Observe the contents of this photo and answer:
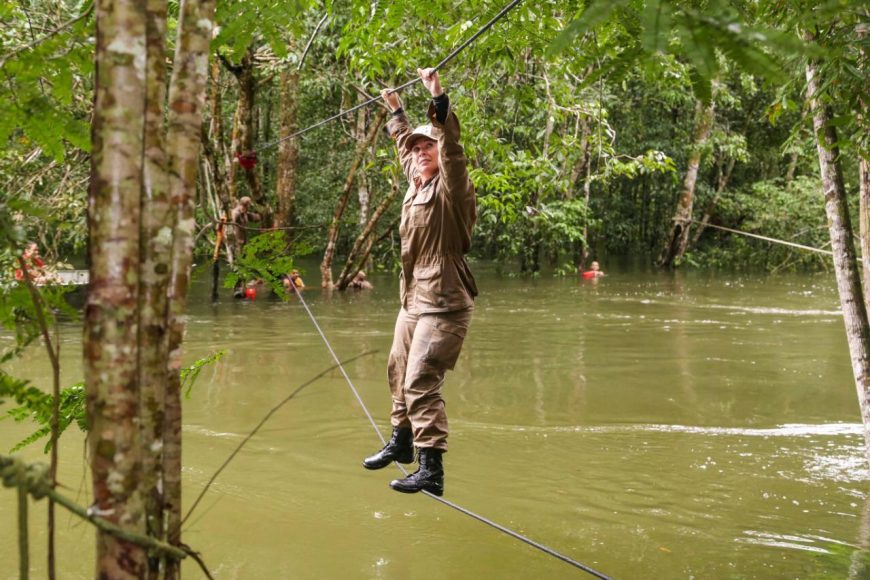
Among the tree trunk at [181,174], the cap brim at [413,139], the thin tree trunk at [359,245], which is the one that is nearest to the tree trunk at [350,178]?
the thin tree trunk at [359,245]

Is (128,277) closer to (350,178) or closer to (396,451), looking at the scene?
(396,451)

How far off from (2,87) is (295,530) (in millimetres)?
2600

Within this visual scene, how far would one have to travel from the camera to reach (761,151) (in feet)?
90.0

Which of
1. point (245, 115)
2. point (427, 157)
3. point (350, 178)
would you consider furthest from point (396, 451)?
point (350, 178)

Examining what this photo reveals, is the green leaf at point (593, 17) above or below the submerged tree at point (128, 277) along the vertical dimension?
above

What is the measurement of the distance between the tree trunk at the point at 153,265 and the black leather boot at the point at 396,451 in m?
2.41

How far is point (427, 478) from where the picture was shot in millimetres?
3934

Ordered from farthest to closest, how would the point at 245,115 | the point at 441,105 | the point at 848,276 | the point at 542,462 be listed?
1. the point at 245,115
2. the point at 542,462
3. the point at 848,276
4. the point at 441,105

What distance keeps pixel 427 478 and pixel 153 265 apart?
93.5 inches

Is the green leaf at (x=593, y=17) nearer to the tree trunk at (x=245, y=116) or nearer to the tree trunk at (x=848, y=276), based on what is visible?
the tree trunk at (x=848, y=276)

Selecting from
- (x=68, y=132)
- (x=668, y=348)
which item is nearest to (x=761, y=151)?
(x=668, y=348)

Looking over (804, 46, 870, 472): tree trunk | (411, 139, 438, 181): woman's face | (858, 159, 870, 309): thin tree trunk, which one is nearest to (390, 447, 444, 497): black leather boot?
(411, 139, 438, 181): woman's face

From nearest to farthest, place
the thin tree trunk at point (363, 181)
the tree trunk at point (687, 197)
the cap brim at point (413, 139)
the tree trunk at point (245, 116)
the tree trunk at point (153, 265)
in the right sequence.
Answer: the tree trunk at point (153, 265) < the cap brim at point (413, 139) < the tree trunk at point (245, 116) < the thin tree trunk at point (363, 181) < the tree trunk at point (687, 197)

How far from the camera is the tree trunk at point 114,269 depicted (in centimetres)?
173
